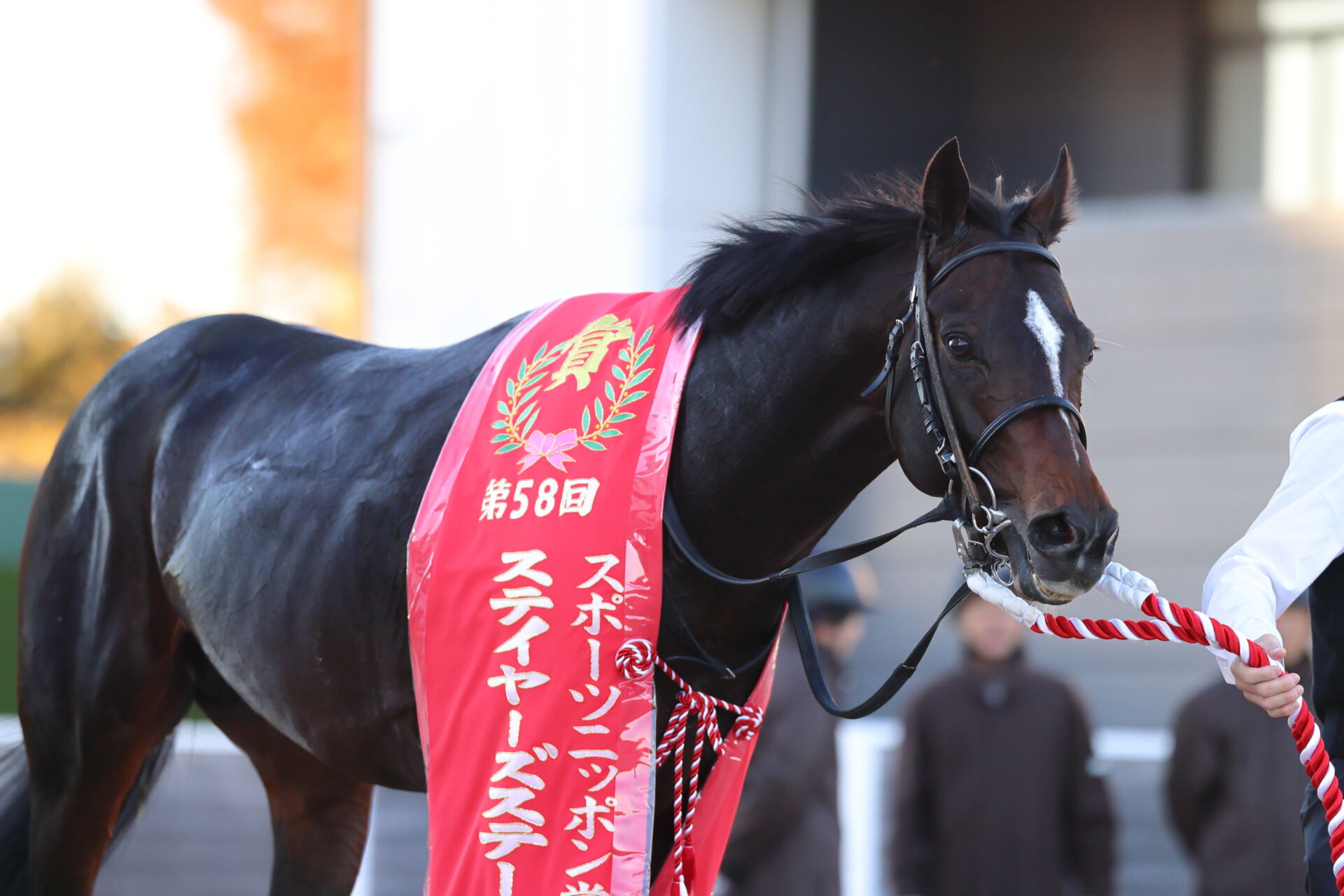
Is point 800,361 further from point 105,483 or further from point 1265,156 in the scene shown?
point 1265,156

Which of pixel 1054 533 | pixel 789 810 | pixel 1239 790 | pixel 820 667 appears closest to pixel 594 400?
pixel 820 667

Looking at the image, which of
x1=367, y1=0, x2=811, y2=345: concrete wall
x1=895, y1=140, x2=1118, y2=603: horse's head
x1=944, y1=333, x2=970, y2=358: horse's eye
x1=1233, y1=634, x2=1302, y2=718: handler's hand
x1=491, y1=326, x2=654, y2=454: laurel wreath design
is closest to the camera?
x1=1233, y1=634, x2=1302, y2=718: handler's hand

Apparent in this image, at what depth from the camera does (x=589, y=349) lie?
2.42 m

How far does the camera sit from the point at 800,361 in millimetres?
2223

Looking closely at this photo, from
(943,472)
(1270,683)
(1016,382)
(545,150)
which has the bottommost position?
(1270,683)

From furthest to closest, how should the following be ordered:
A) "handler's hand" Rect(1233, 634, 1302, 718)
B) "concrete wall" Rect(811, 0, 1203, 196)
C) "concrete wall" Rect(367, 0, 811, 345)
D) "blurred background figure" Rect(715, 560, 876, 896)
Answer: "concrete wall" Rect(811, 0, 1203, 196)
"concrete wall" Rect(367, 0, 811, 345)
"blurred background figure" Rect(715, 560, 876, 896)
"handler's hand" Rect(1233, 634, 1302, 718)

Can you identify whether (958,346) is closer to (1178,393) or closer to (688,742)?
(688,742)

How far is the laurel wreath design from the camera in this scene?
2.32 m

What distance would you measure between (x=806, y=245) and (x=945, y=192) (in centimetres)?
26

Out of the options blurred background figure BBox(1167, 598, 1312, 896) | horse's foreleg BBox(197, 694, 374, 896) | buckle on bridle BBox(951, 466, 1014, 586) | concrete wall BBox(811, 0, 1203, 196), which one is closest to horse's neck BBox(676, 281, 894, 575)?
buckle on bridle BBox(951, 466, 1014, 586)

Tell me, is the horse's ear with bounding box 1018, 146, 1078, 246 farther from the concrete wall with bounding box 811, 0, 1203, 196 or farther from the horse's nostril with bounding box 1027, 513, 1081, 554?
the concrete wall with bounding box 811, 0, 1203, 196

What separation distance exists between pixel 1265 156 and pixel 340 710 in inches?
227

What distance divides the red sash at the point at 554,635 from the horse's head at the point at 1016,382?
1.53 feet

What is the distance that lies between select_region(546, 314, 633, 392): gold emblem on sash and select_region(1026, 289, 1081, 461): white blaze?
2.38ft
